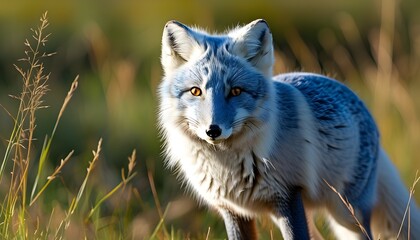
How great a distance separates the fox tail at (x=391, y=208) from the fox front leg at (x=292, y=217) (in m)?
0.97

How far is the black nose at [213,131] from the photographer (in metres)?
3.92

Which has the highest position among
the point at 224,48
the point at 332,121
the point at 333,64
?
the point at 224,48

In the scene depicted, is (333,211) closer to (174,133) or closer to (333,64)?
(174,133)

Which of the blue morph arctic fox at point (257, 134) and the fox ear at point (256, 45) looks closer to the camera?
the blue morph arctic fox at point (257, 134)

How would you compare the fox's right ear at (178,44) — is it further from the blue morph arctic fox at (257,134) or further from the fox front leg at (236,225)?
the fox front leg at (236,225)

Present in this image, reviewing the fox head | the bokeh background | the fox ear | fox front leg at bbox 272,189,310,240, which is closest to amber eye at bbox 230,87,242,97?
the fox head

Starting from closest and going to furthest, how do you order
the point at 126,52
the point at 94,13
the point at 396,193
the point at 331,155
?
the point at 331,155 < the point at 396,193 < the point at 126,52 < the point at 94,13

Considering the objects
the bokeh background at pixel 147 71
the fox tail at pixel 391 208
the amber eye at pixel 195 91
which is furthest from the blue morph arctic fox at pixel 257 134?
the bokeh background at pixel 147 71

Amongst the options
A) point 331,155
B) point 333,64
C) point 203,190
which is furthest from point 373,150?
point 333,64

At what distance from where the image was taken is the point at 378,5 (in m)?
12.4

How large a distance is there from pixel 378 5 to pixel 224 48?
334 inches

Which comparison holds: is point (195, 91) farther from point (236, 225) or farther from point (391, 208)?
point (391, 208)

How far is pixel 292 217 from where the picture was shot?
4438mm

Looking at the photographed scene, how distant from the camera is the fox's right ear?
440cm
